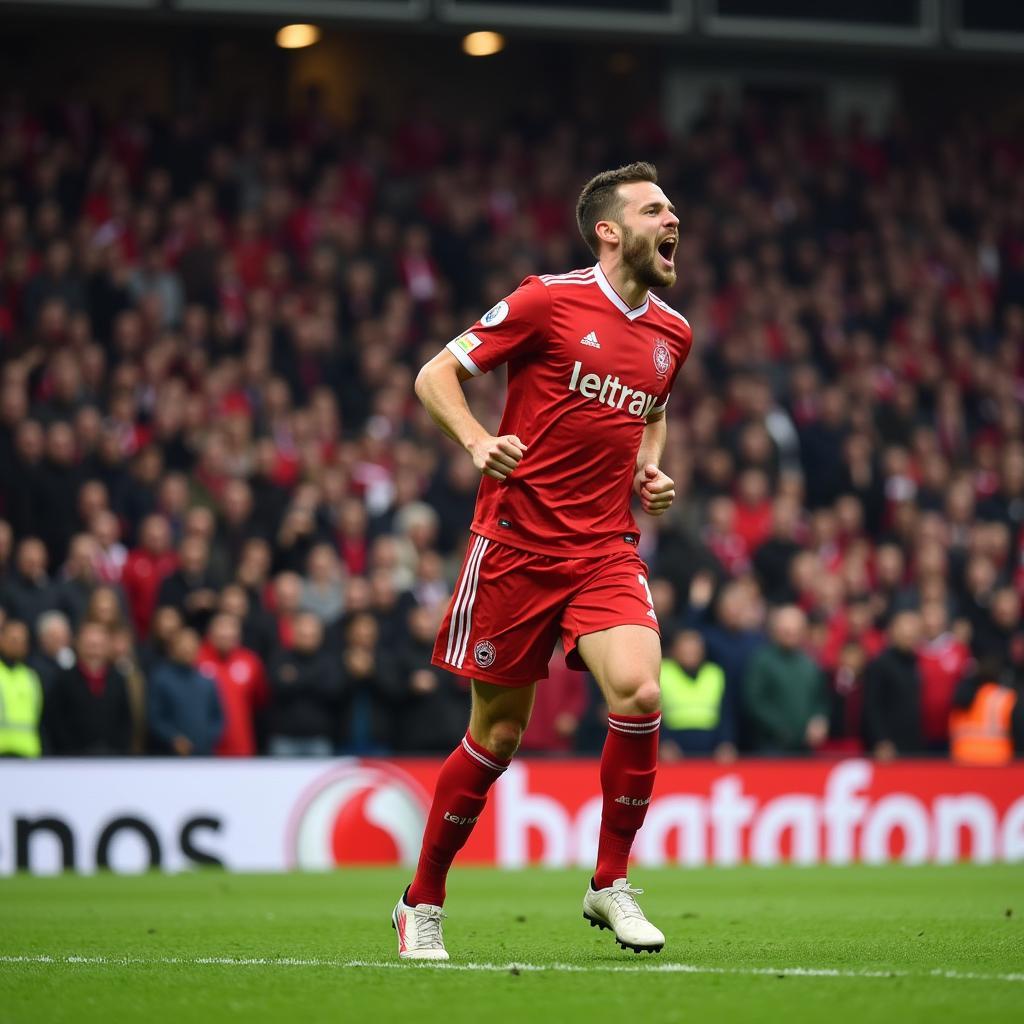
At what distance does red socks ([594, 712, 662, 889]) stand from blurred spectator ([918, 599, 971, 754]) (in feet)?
32.6

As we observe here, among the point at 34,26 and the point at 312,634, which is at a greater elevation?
the point at 34,26

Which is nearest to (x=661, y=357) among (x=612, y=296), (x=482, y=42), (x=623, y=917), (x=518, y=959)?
(x=612, y=296)

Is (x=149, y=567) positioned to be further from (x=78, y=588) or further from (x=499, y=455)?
(x=499, y=455)

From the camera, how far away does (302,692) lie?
48.8ft

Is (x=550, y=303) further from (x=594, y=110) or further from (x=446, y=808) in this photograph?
(x=594, y=110)

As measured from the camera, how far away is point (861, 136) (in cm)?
2464

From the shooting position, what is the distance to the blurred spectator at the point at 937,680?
16.3m

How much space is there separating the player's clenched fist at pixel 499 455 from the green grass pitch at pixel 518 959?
61.7 inches

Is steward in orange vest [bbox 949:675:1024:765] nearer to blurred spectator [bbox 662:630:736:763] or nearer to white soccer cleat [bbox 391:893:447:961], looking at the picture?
blurred spectator [bbox 662:630:736:763]

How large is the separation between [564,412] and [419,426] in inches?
450

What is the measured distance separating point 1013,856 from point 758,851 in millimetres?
1985

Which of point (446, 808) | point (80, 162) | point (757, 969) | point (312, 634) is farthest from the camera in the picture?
point (80, 162)

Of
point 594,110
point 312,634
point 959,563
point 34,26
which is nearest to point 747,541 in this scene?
point 959,563

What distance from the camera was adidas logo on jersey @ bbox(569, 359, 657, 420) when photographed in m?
6.86
